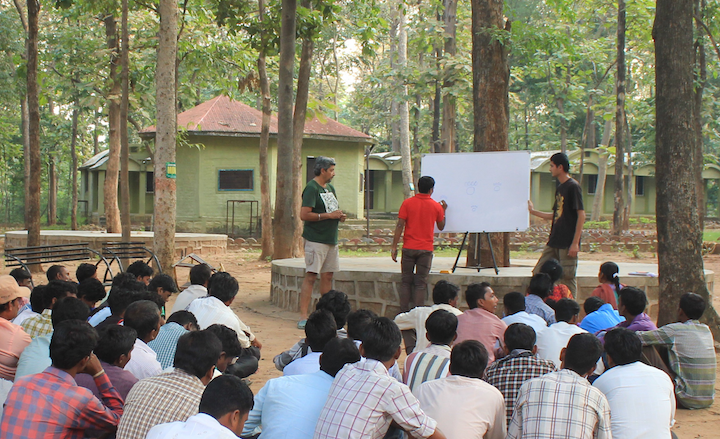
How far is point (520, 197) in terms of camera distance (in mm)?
7527

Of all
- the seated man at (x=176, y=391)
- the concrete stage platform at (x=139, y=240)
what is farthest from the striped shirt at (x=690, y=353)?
the concrete stage platform at (x=139, y=240)

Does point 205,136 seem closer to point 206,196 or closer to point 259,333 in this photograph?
point 206,196

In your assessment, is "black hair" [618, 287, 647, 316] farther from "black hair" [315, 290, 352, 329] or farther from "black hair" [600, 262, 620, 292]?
"black hair" [315, 290, 352, 329]

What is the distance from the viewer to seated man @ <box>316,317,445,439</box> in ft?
9.07

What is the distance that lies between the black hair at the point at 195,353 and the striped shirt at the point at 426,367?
1.20 meters

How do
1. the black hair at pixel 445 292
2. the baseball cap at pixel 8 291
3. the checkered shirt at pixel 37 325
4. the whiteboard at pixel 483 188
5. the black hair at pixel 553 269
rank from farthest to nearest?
the whiteboard at pixel 483 188, the black hair at pixel 553 269, the black hair at pixel 445 292, the baseball cap at pixel 8 291, the checkered shirt at pixel 37 325

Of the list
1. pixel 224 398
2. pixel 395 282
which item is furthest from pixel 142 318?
pixel 395 282

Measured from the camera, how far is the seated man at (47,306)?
4363 mm

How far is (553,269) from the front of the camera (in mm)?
6324

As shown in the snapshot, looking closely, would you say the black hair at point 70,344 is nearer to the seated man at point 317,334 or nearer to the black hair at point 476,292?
the seated man at point 317,334

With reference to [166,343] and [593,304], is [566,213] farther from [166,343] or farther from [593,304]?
[166,343]

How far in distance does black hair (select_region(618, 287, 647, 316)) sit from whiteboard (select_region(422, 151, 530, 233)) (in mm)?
2540

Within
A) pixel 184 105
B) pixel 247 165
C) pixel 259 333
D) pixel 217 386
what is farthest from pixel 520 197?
pixel 247 165

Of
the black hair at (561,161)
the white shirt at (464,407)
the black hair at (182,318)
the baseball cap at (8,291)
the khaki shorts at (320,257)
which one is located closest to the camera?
the white shirt at (464,407)
